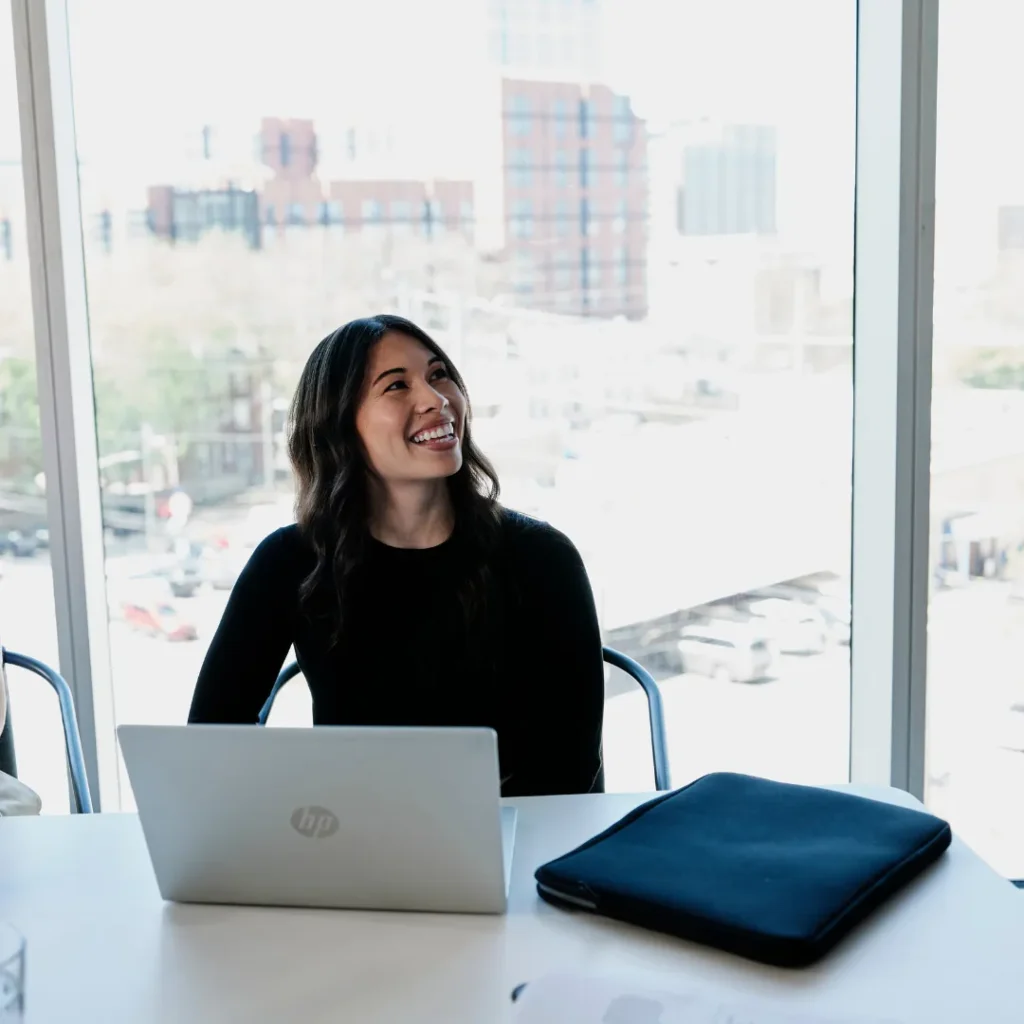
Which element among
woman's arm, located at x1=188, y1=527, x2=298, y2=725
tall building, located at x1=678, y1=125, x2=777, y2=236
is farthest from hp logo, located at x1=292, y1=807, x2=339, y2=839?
tall building, located at x1=678, y1=125, x2=777, y2=236

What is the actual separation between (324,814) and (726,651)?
5.34ft

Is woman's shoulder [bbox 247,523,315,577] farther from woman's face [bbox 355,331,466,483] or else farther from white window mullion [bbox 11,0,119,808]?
white window mullion [bbox 11,0,119,808]

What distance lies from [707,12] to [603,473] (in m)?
0.93

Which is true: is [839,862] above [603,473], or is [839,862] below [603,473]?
below

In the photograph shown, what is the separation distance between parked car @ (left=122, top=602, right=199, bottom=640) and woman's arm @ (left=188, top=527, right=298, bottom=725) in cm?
70

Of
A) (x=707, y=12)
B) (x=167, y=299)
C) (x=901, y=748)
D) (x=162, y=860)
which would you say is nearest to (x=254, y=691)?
(x=162, y=860)

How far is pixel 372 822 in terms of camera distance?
125cm

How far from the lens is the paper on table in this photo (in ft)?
3.58

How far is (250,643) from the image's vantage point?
2.06 metres

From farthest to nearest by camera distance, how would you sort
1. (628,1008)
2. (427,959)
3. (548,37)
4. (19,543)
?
(19,543)
(548,37)
(427,959)
(628,1008)

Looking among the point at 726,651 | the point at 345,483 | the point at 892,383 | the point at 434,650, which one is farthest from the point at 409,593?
the point at 892,383

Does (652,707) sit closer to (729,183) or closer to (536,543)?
(536,543)

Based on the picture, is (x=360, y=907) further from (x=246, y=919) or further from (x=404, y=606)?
(x=404, y=606)

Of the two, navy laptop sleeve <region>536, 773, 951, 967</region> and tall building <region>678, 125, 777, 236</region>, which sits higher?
tall building <region>678, 125, 777, 236</region>
